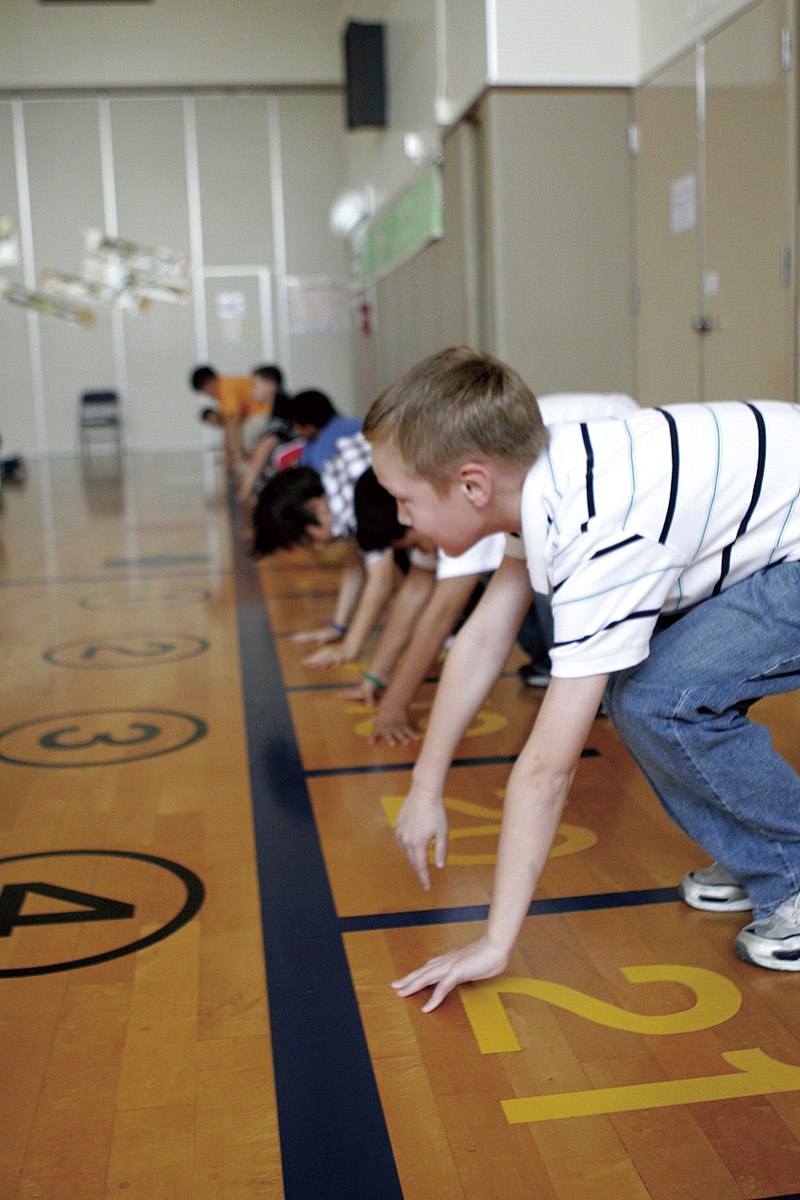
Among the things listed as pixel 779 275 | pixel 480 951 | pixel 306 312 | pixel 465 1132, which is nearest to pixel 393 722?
pixel 480 951

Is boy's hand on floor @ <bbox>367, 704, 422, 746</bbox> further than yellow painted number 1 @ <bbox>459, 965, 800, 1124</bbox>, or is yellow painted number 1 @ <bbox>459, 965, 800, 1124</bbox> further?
boy's hand on floor @ <bbox>367, 704, 422, 746</bbox>

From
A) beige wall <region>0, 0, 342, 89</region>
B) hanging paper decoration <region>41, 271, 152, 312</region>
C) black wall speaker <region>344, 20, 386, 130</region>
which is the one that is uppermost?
beige wall <region>0, 0, 342, 89</region>

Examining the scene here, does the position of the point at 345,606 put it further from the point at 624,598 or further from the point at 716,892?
the point at 624,598

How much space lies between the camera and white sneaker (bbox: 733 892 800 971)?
152 centimetres

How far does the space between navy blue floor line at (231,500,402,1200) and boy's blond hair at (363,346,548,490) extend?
65cm

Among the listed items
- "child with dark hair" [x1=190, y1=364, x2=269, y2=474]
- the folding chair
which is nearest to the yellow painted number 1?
"child with dark hair" [x1=190, y1=364, x2=269, y2=474]

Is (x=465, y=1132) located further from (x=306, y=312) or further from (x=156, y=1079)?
(x=306, y=312)

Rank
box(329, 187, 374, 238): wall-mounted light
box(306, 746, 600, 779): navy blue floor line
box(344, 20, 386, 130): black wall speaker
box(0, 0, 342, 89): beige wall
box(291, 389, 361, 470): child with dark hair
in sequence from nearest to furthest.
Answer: box(306, 746, 600, 779): navy blue floor line
box(291, 389, 361, 470): child with dark hair
box(344, 20, 386, 130): black wall speaker
box(329, 187, 374, 238): wall-mounted light
box(0, 0, 342, 89): beige wall

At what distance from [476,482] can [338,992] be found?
2.17 ft

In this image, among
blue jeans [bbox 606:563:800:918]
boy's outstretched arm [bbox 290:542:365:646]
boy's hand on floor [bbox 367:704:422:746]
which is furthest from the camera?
boy's outstretched arm [bbox 290:542:365:646]

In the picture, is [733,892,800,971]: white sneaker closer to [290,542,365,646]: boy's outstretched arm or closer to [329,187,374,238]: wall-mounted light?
[290,542,365,646]: boy's outstretched arm

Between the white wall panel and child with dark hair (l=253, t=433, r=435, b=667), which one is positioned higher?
the white wall panel

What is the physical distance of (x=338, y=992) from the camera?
151 centimetres

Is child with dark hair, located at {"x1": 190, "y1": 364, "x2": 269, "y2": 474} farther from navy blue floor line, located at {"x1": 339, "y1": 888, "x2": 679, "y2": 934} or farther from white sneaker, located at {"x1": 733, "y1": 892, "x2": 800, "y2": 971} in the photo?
white sneaker, located at {"x1": 733, "y1": 892, "x2": 800, "y2": 971}
